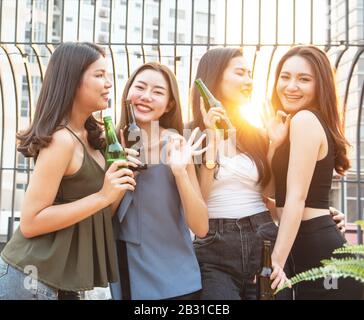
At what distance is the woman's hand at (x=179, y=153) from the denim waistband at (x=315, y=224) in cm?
49

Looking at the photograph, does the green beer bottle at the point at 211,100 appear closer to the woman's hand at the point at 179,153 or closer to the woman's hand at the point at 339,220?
the woman's hand at the point at 179,153

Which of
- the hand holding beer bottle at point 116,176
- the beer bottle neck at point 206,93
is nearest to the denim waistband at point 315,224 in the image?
the beer bottle neck at point 206,93

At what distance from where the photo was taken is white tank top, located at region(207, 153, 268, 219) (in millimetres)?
1876

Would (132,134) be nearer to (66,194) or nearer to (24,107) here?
(66,194)

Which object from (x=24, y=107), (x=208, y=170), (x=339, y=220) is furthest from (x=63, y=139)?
(x=24, y=107)

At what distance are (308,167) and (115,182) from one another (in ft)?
2.34

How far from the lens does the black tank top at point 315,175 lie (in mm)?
1880

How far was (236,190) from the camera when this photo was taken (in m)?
1.90

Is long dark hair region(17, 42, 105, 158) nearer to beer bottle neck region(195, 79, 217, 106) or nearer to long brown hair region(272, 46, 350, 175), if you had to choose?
beer bottle neck region(195, 79, 217, 106)

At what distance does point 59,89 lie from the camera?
5.38 feet

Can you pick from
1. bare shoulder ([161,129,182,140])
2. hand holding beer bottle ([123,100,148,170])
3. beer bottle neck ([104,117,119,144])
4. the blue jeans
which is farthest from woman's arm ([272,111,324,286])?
the blue jeans

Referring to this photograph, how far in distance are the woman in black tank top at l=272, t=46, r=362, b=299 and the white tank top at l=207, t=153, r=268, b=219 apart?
106 mm

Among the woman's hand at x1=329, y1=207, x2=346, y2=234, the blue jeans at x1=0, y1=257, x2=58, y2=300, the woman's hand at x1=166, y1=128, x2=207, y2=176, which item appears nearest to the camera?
the blue jeans at x1=0, y1=257, x2=58, y2=300

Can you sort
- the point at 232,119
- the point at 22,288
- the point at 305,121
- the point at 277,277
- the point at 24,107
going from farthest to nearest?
the point at 24,107 < the point at 232,119 < the point at 305,121 < the point at 277,277 < the point at 22,288
